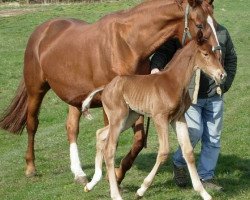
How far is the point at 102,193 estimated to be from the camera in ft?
22.3

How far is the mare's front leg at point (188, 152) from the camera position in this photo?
562 centimetres

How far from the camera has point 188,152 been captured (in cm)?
576

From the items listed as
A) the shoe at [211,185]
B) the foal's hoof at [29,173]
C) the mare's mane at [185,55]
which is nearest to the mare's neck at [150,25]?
the mare's mane at [185,55]

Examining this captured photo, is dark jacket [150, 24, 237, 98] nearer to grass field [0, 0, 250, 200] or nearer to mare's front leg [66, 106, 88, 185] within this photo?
grass field [0, 0, 250, 200]

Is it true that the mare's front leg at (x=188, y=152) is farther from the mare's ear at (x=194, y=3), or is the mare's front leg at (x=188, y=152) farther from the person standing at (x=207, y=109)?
the mare's ear at (x=194, y=3)

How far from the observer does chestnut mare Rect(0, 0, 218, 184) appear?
20.4 feet

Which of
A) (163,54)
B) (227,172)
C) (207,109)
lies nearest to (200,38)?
(163,54)

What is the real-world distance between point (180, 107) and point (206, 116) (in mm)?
1191

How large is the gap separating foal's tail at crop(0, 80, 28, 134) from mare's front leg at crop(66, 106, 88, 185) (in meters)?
1.03

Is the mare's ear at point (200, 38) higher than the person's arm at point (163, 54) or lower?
higher

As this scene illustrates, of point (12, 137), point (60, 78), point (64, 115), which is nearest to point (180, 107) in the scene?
point (60, 78)

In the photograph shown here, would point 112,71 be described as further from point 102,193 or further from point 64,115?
point 64,115

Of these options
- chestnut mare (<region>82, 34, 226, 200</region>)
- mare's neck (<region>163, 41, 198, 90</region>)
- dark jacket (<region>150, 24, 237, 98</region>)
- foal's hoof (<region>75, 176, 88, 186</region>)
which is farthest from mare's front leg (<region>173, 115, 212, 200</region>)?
foal's hoof (<region>75, 176, 88, 186</region>)

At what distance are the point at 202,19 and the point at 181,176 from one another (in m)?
2.09
